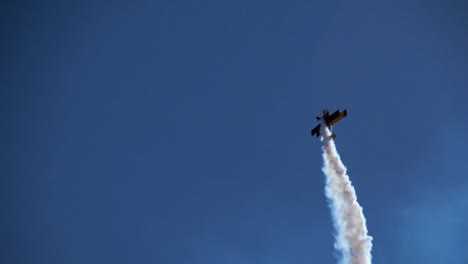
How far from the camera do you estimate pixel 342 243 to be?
83438 millimetres

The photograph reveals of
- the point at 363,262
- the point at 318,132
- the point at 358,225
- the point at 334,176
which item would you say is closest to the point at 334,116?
the point at 318,132

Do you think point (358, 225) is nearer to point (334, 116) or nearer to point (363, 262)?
point (363, 262)

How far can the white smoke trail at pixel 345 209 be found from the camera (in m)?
81.9

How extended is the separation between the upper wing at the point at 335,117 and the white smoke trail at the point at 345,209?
1.50 metres

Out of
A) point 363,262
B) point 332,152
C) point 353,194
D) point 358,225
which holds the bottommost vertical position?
point 363,262

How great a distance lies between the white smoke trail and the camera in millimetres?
81938

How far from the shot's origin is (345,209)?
87000mm

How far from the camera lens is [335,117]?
84.3 m

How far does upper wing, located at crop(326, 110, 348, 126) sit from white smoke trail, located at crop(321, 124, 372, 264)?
150cm

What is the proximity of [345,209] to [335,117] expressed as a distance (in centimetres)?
1581

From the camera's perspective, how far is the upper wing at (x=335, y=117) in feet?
271

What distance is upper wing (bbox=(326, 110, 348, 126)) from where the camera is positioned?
271 ft

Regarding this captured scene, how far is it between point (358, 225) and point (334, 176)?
31.8ft

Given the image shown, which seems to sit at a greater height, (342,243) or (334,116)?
(334,116)
